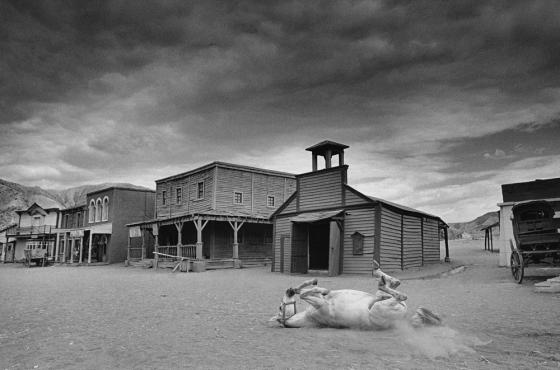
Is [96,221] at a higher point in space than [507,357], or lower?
higher

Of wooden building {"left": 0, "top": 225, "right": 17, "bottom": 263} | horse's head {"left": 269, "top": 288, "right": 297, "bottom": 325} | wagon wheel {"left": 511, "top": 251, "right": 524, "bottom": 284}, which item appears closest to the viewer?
horse's head {"left": 269, "top": 288, "right": 297, "bottom": 325}

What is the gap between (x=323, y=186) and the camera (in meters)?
19.9

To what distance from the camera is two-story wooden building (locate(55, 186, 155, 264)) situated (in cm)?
3512

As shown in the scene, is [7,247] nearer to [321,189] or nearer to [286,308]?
[321,189]

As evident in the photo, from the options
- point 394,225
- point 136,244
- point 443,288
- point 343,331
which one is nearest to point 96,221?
point 136,244

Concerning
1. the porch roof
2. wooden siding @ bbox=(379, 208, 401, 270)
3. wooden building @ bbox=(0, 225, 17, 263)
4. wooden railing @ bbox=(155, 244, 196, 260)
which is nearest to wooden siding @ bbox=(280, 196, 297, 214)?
the porch roof

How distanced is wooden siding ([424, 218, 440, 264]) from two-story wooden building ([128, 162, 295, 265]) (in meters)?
9.86

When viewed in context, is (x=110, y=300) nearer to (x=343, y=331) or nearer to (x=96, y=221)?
(x=343, y=331)

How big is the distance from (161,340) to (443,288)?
9654 mm

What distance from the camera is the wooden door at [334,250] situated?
18.0 metres

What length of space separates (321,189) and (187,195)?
1439 centimetres

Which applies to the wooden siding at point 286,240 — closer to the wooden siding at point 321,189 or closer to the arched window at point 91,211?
the wooden siding at point 321,189

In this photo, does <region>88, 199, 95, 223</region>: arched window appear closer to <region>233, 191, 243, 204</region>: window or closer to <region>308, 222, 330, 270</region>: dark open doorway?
<region>233, 191, 243, 204</region>: window

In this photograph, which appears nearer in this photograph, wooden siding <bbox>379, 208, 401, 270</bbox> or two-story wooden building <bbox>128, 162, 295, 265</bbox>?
wooden siding <bbox>379, 208, 401, 270</bbox>
